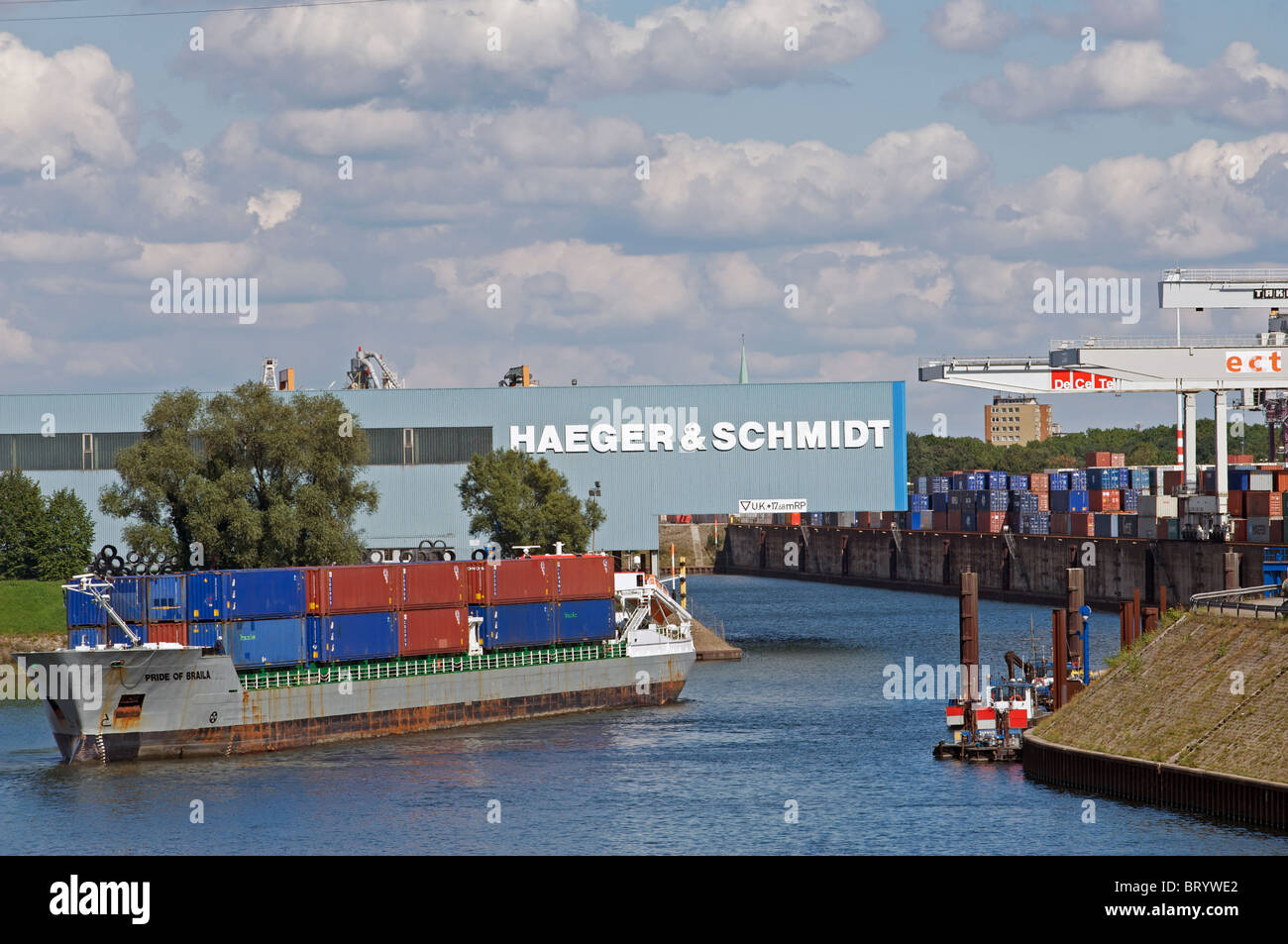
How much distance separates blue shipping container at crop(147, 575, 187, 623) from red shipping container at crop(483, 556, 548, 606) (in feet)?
46.9

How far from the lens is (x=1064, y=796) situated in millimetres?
49875

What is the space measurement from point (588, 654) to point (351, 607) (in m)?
13.4

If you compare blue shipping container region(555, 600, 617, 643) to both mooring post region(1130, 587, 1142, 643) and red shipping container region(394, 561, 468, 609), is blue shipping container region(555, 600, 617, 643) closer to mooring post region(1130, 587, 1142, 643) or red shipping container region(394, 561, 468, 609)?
red shipping container region(394, 561, 468, 609)

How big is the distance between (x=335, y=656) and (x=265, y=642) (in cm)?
313

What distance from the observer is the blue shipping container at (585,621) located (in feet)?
244

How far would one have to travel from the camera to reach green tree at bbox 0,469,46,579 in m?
97.3

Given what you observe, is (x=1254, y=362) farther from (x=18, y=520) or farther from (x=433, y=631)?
(x=18, y=520)

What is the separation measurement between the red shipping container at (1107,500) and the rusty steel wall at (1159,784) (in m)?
110

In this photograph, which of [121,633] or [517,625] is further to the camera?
[517,625]

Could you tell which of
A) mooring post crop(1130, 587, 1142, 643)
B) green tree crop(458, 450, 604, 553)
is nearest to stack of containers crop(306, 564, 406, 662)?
green tree crop(458, 450, 604, 553)

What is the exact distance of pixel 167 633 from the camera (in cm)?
6250

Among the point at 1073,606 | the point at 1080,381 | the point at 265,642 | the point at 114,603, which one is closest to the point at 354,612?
the point at 265,642
